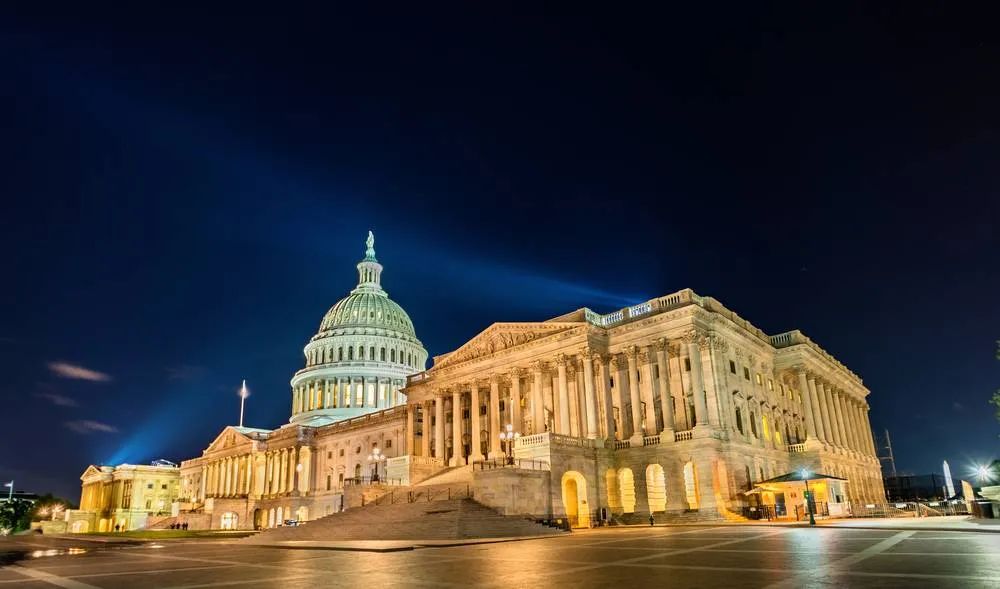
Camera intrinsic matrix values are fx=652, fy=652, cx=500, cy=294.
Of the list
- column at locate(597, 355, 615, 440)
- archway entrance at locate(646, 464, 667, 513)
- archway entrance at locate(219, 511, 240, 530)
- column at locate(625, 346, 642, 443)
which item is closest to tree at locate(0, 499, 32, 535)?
archway entrance at locate(219, 511, 240, 530)

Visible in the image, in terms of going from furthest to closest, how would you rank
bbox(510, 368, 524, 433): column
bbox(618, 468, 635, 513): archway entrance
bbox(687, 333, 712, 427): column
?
bbox(510, 368, 524, 433): column → bbox(618, 468, 635, 513): archway entrance → bbox(687, 333, 712, 427): column

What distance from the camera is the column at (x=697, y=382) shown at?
168 feet

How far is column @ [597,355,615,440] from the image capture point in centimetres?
5653

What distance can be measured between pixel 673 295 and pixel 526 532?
25429 millimetres

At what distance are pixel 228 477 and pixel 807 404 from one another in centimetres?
9617

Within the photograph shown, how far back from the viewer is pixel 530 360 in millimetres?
62156

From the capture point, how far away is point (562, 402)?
57.9 metres

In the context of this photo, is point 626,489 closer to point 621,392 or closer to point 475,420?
point 621,392

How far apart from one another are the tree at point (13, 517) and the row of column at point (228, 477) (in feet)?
106

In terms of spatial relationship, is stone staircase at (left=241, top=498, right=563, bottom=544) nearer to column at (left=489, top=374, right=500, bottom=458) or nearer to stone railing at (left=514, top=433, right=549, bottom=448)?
stone railing at (left=514, top=433, right=549, bottom=448)

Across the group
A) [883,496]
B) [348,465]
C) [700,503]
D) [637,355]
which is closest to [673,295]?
[637,355]

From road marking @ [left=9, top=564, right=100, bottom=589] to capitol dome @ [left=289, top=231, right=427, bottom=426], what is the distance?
99.6m

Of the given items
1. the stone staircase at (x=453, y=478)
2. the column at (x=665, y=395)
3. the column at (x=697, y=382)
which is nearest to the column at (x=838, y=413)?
the column at (x=697, y=382)

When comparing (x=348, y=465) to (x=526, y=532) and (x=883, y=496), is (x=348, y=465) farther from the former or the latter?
(x=883, y=496)
